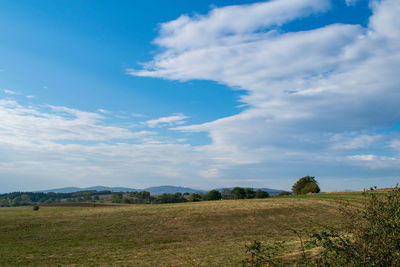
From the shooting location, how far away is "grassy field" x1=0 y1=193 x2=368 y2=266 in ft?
75.9

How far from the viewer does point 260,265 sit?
960 centimetres

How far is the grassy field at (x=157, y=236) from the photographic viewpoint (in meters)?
23.1

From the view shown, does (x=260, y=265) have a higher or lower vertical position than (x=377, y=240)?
lower

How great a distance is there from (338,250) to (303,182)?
13695 cm

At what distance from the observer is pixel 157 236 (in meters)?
37.3

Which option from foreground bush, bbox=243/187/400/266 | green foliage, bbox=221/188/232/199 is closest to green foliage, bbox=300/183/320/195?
green foliage, bbox=221/188/232/199

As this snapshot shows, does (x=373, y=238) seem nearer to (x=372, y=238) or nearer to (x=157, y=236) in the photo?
(x=372, y=238)

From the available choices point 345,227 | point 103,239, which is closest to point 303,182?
point 103,239

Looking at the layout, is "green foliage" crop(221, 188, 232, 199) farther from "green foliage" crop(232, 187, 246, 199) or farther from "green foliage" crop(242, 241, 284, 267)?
"green foliage" crop(242, 241, 284, 267)

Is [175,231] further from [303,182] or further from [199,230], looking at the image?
[303,182]

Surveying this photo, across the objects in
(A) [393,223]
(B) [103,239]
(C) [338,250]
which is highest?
(A) [393,223]

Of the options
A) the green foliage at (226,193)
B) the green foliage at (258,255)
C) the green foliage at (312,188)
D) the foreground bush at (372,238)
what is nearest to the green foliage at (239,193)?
the green foliage at (226,193)

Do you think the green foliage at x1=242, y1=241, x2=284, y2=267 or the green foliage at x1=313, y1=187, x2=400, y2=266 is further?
the green foliage at x1=242, y1=241, x2=284, y2=267

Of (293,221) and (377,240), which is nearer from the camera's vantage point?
(377,240)
